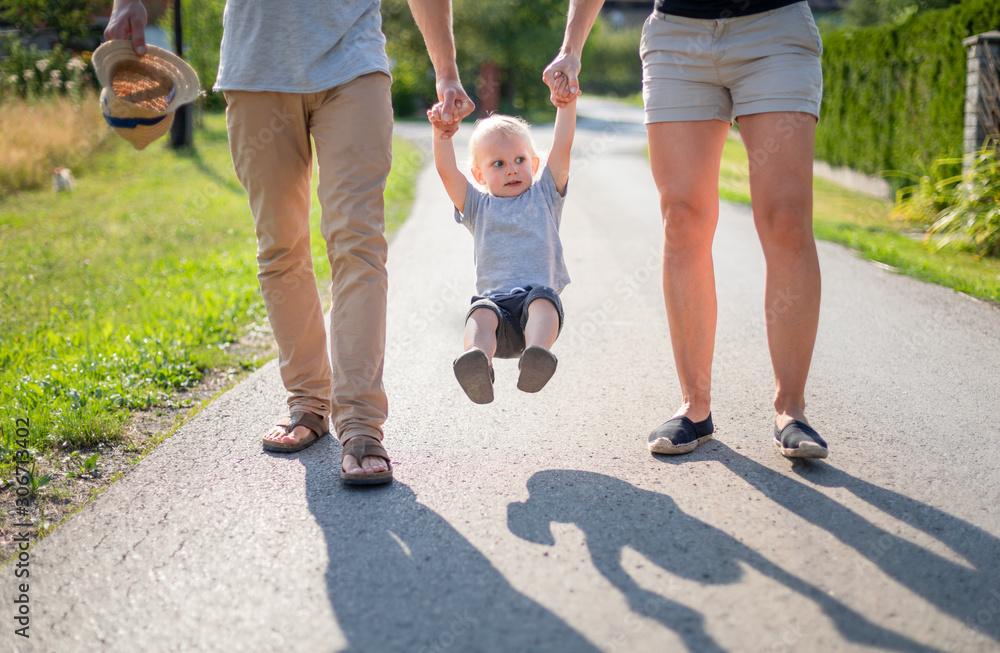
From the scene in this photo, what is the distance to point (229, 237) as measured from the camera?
852 centimetres

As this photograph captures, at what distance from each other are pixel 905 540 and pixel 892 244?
6.60m

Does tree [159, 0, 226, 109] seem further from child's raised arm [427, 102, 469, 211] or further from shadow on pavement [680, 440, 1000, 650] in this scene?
shadow on pavement [680, 440, 1000, 650]

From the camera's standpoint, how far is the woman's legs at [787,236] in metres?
2.91

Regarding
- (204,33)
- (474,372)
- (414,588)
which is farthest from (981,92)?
(204,33)

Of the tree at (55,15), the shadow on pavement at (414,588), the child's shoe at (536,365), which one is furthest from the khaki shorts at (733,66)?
the tree at (55,15)

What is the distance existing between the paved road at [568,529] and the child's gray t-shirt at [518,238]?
622 mm

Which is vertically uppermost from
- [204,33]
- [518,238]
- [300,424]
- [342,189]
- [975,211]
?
[204,33]

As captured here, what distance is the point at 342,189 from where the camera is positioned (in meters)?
2.95

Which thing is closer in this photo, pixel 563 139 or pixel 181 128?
pixel 563 139

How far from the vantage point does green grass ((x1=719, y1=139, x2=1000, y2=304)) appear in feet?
21.0

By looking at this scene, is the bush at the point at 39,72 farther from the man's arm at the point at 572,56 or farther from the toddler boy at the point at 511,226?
the man's arm at the point at 572,56

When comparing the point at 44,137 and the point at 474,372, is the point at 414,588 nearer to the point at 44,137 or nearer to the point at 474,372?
the point at 474,372

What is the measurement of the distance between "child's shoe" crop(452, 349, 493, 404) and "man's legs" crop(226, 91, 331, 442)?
744 millimetres

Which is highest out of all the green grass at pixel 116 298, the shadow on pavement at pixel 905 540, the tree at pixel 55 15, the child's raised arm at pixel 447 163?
the tree at pixel 55 15
